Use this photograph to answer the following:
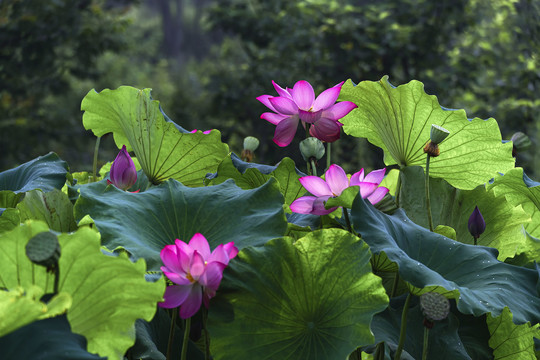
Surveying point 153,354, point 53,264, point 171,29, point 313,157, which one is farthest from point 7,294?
point 171,29

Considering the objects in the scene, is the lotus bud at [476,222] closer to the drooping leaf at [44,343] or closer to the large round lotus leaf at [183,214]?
the large round lotus leaf at [183,214]

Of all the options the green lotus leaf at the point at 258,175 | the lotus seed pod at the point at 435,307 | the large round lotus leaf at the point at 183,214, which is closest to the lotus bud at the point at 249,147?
the green lotus leaf at the point at 258,175

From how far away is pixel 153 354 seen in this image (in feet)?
1.89

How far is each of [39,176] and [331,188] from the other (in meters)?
0.41

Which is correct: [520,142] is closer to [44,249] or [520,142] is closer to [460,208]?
[460,208]

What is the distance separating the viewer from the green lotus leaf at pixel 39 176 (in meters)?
0.80

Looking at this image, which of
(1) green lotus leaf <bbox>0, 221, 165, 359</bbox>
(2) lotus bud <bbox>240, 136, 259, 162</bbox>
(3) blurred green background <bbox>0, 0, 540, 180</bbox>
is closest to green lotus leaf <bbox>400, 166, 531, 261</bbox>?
(2) lotus bud <bbox>240, 136, 259, 162</bbox>

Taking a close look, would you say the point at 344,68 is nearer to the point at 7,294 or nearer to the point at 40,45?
the point at 40,45

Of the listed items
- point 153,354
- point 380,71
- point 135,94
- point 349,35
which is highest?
point 135,94

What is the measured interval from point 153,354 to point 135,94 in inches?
15.1

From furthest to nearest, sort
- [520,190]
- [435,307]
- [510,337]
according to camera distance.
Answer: [520,190] → [510,337] → [435,307]

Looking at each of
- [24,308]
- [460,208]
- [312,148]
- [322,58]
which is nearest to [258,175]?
[312,148]

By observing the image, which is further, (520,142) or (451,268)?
(520,142)

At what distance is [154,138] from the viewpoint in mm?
831
